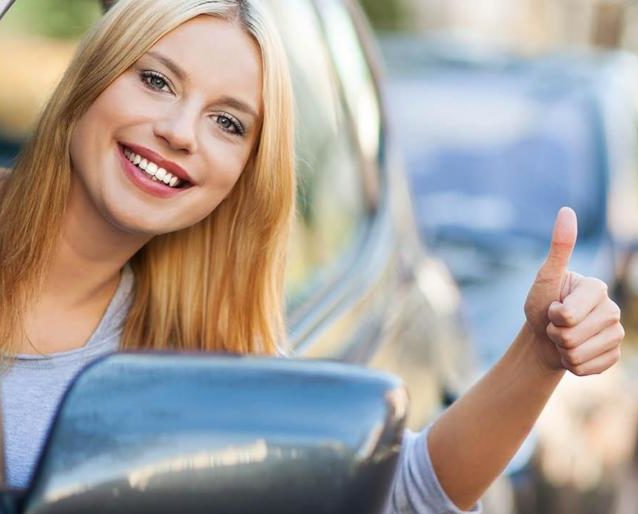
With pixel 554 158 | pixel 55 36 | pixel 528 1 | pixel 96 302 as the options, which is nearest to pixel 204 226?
pixel 96 302

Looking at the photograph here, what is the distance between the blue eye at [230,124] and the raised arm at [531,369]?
0.38 m

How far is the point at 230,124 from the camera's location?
5.44ft

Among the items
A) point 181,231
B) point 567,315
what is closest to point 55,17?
point 181,231

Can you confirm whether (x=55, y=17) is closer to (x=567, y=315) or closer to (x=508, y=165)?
(x=567, y=315)

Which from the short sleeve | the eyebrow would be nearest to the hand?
the short sleeve

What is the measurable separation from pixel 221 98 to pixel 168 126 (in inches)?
2.9

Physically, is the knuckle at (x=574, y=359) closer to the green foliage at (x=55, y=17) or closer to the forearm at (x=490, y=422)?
the forearm at (x=490, y=422)

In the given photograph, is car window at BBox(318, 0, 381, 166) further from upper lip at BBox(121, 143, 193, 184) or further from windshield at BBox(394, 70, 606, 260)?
windshield at BBox(394, 70, 606, 260)

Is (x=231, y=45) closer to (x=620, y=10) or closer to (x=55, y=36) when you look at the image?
(x=55, y=36)

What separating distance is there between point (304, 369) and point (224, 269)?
543 mm

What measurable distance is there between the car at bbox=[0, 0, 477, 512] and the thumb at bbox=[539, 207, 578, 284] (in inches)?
16.4

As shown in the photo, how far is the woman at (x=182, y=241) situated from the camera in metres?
1.60

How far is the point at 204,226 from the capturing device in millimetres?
1813

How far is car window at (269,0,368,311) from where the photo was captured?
2348mm
